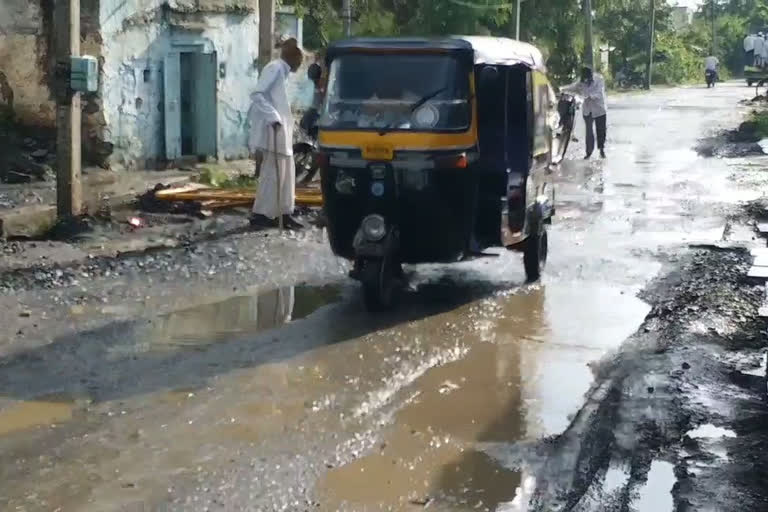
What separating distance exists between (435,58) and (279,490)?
505 centimetres

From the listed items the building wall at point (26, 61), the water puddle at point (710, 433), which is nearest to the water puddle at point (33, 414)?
the water puddle at point (710, 433)

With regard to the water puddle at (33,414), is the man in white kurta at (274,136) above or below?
above

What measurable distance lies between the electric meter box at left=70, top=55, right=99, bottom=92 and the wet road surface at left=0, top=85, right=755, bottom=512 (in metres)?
3.24

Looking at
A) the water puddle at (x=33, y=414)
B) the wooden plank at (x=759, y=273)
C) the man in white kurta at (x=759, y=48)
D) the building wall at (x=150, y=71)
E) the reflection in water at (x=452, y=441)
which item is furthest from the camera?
the man in white kurta at (x=759, y=48)

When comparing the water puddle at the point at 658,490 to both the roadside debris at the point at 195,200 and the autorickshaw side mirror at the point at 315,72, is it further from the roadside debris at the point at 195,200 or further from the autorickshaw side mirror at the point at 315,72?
the roadside debris at the point at 195,200

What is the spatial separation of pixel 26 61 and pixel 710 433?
42.3 ft

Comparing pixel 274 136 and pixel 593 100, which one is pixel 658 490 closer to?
pixel 274 136

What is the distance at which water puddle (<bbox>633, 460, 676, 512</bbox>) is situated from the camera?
18.7 ft

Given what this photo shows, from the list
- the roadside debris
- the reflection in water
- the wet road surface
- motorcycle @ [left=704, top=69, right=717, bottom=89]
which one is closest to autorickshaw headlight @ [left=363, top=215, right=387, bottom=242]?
the wet road surface

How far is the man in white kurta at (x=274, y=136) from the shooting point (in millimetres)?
12773

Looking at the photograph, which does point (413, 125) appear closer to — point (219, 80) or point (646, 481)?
point (646, 481)

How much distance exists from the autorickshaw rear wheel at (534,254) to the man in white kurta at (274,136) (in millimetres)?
3094

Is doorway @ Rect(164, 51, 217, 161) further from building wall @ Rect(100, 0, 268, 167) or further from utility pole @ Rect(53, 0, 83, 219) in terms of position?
utility pole @ Rect(53, 0, 83, 219)

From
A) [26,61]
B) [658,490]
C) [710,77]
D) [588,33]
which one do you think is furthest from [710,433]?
[710,77]
